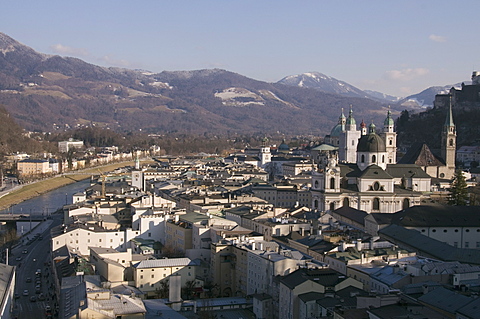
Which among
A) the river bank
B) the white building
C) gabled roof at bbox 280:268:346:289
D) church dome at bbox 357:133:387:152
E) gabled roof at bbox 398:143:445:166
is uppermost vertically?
church dome at bbox 357:133:387:152

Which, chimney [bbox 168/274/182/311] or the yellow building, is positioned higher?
the yellow building

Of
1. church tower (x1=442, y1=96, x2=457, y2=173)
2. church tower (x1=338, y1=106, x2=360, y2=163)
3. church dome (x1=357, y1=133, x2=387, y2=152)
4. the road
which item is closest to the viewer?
the road

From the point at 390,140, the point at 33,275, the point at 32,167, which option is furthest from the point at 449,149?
the point at 32,167

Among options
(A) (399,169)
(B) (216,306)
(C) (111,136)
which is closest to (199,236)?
(B) (216,306)

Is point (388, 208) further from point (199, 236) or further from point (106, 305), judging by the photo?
point (106, 305)

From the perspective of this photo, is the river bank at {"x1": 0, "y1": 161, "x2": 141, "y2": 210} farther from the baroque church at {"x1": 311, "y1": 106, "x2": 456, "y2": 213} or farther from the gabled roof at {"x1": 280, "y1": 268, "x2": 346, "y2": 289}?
the gabled roof at {"x1": 280, "y1": 268, "x2": 346, "y2": 289}

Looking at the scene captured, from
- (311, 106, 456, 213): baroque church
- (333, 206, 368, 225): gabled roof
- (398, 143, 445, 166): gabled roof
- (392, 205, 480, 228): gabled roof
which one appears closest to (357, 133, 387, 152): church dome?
(311, 106, 456, 213): baroque church

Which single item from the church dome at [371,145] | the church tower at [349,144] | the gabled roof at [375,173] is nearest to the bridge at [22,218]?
the gabled roof at [375,173]
